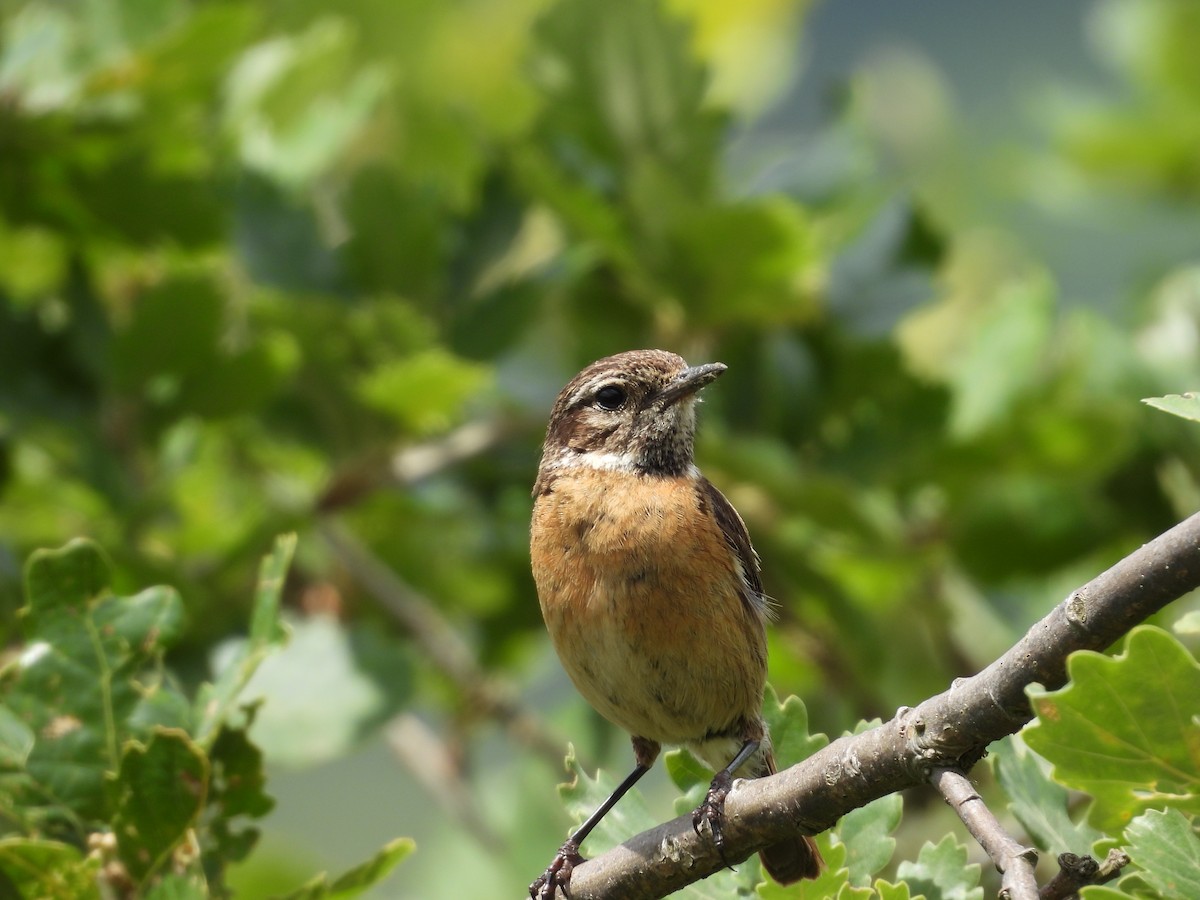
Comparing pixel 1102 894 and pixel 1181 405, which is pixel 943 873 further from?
pixel 1181 405

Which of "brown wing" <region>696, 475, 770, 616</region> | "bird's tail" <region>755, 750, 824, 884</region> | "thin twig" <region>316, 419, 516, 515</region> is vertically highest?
"thin twig" <region>316, 419, 516, 515</region>

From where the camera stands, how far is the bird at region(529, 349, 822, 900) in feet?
12.6

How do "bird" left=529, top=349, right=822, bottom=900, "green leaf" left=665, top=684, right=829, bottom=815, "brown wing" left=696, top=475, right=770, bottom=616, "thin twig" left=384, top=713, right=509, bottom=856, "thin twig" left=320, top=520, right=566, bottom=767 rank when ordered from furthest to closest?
"thin twig" left=384, top=713, right=509, bottom=856, "thin twig" left=320, top=520, right=566, bottom=767, "brown wing" left=696, top=475, right=770, bottom=616, "bird" left=529, top=349, right=822, bottom=900, "green leaf" left=665, top=684, right=829, bottom=815

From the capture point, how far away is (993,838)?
2.22m

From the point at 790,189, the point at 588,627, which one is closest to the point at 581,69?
the point at 790,189

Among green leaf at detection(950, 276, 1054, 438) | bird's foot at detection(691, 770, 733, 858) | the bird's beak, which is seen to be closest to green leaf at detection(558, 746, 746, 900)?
bird's foot at detection(691, 770, 733, 858)

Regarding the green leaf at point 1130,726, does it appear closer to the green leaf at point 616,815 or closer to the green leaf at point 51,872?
the green leaf at point 616,815

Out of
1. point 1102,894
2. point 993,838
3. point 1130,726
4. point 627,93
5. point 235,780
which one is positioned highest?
point 627,93

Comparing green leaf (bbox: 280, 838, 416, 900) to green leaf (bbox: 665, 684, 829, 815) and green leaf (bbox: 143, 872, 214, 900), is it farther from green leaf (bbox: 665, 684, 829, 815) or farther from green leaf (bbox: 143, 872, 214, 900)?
green leaf (bbox: 665, 684, 829, 815)

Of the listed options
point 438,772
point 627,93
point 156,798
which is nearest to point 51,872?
point 156,798

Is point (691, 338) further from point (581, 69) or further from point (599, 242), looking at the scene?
point (581, 69)

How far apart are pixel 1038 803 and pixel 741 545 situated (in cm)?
157

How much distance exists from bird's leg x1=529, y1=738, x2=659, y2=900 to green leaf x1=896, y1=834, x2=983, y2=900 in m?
0.64

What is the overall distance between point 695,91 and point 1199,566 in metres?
3.32
